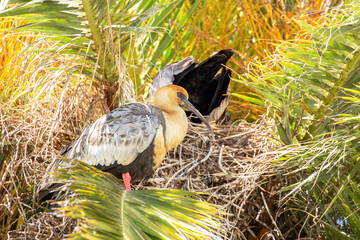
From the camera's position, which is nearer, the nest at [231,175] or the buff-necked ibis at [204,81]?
the nest at [231,175]

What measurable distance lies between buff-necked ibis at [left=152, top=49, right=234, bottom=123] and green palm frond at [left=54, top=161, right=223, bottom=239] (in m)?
2.57

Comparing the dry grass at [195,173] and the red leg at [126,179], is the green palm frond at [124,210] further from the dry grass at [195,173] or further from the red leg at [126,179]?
the dry grass at [195,173]

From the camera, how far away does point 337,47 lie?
13.3ft

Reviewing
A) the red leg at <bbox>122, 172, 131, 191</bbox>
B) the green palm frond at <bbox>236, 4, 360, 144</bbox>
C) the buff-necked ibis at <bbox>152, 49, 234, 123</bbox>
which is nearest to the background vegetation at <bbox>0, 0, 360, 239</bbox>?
the green palm frond at <bbox>236, 4, 360, 144</bbox>

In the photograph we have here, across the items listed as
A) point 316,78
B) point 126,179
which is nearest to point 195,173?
point 126,179

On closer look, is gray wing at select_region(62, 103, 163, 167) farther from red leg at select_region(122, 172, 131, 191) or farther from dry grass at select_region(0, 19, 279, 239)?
dry grass at select_region(0, 19, 279, 239)

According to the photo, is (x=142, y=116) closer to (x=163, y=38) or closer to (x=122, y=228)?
(x=122, y=228)

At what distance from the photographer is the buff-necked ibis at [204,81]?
5.60 meters

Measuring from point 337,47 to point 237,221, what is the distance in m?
1.52

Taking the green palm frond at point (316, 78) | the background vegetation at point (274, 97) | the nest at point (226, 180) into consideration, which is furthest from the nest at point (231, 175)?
the green palm frond at point (316, 78)

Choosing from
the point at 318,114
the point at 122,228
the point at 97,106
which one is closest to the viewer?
the point at 122,228

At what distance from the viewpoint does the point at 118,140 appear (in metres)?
3.99

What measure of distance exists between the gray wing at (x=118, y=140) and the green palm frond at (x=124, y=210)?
795mm

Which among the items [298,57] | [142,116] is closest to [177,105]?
[142,116]
